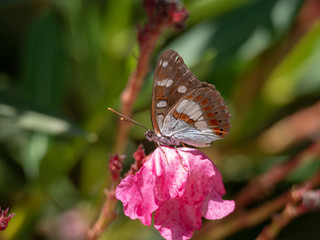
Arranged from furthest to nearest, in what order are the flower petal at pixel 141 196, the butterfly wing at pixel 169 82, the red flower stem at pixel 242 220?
the red flower stem at pixel 242 220 → the butterfly wing at pixel 169 82 → the flower petal at pixel 141 196

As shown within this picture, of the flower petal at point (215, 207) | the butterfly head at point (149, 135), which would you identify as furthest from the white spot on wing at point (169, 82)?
the flower petal at point (215, 207)

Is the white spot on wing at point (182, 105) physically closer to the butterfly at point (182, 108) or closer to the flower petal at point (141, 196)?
the butterfly at point (182, 108)

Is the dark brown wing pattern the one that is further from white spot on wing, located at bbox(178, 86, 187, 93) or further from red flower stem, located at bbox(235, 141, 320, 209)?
red flower stem, located at bbox(235, 141, 320, 209)

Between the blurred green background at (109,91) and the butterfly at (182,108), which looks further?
the blurred green background at (109,91)

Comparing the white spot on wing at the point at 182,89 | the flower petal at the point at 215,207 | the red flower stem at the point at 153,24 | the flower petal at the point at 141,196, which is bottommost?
the flower petal at the point at 215,207

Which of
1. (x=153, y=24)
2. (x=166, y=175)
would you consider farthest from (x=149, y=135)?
(x=153, y=24)

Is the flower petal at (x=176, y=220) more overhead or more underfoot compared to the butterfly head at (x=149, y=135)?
more underfoot
